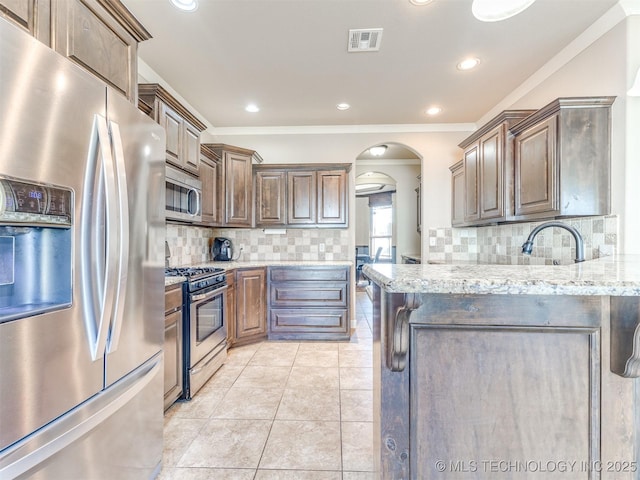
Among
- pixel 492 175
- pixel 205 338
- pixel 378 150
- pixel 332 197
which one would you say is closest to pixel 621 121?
pixel 492 175

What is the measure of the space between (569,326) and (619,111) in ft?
6.07

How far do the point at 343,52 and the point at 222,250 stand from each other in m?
2.66

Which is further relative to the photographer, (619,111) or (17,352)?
(619,111)

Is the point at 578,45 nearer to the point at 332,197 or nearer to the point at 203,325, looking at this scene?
the point at 332,197

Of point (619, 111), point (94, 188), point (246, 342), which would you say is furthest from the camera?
point (246, 342)

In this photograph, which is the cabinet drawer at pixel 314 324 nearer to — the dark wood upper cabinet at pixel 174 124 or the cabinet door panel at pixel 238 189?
the cabinet door panel at pixel 238 189

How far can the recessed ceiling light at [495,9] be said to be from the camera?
1957 mm

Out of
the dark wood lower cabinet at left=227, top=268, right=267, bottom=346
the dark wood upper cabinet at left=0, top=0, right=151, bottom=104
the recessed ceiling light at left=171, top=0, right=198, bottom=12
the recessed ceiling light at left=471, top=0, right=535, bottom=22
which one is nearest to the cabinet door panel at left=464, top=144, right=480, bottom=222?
the recessed ceiling light at left=471, top=0, right=535, bottom=22

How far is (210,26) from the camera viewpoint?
220 centimetres

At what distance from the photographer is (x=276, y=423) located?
6.56 feet

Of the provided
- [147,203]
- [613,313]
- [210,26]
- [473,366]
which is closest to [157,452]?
[147,203]

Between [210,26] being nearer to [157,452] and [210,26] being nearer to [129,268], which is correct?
[129,268]

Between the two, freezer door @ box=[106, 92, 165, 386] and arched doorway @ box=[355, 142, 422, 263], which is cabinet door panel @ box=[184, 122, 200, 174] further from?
arched doorway @ box=[355, 142, 422, 263]

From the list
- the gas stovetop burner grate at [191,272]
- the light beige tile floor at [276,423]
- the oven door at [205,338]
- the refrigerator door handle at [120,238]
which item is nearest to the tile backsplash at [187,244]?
the gas stovetop burner grate at [191,272]
